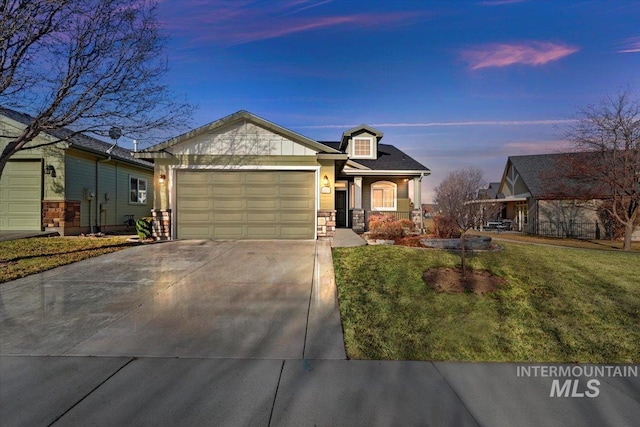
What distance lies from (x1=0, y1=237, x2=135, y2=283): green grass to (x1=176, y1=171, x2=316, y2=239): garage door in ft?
6.91

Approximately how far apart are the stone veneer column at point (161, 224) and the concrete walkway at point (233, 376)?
5702 millimetres

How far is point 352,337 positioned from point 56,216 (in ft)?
45.7

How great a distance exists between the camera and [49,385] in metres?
3.29

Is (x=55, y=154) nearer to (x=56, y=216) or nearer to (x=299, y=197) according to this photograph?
(x=56, y=216)

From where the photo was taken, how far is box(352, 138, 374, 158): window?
19.6 meters

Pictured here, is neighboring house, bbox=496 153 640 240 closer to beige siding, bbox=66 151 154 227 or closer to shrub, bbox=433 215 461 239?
shrub, bbox=433 215 461 239

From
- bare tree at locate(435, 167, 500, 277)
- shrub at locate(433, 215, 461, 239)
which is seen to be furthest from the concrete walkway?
shrub at locate(433, 215, 461, 239)

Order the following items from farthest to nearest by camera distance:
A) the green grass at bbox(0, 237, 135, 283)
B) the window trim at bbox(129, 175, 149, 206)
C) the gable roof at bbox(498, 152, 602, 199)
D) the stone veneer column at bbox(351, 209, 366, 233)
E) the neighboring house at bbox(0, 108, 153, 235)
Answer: the window trim at bbox(129, 175, 149, 206) < the gable roof at bbox(498, 152, 602, 199) < the stone veneer column at bbox(351, 209, 366, 233) < the neighboring house at bbox(0, 108, 153, 235) < the green grass at bbox(0, 237, 135, 283)

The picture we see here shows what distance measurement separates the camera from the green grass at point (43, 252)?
7.64m

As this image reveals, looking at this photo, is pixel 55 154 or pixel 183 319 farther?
pixel 55 154

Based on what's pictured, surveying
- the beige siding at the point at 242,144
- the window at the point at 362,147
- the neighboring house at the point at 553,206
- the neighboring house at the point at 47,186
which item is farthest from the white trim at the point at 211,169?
→ the neighboring house at the point at 553,206

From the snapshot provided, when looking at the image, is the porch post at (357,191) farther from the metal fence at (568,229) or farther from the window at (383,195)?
the metal fence at (568,229)

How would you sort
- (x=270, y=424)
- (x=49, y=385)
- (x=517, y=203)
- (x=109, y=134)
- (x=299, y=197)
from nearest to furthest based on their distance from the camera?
(x=270, y=424) < (x=49, y=385) < (x=109, y=134) < (x=299, y=197) < (x=517, y=203)

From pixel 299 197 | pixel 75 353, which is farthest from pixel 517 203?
pixel 75 353
